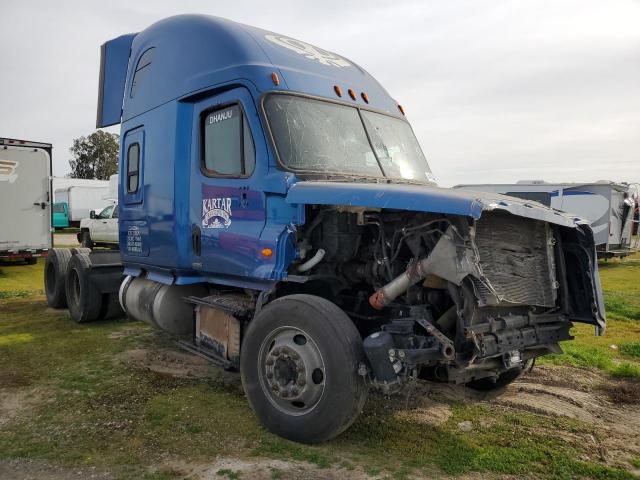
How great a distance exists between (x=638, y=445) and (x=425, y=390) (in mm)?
1866

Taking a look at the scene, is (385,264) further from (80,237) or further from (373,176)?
(80,237)

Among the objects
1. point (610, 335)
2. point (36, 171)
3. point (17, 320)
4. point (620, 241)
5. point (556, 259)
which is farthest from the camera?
point (620, 241)

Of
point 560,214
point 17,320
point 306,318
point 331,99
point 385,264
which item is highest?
point 331,99

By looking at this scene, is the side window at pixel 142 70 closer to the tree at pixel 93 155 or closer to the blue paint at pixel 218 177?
the blue paint at pixel 218 177

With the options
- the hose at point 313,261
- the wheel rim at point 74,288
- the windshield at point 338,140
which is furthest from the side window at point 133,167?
the hose at point 313,261

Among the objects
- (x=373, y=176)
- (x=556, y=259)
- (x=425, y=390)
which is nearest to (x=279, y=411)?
(x=425, y=390)

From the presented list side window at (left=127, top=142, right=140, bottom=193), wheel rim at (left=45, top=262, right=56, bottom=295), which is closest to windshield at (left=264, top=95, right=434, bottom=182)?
side window at (left=127, top=142, right=140, bottom=193)

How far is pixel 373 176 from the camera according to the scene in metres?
5.12

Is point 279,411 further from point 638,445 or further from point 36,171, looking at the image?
point 36,171

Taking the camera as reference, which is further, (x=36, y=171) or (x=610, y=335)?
(x=36, y=171)

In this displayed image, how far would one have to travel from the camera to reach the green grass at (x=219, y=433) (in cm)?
383

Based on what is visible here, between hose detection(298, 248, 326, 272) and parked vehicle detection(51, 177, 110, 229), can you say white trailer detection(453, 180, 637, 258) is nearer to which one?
hose detection(298, 248, 326, 272)

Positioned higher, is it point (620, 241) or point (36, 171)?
point (36, 171)

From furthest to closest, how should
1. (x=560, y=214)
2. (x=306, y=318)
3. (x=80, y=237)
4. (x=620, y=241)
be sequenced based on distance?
(x=80, y=237)
(x=620, y=241)
(x=560, y=214)
(x=306, y=318)
